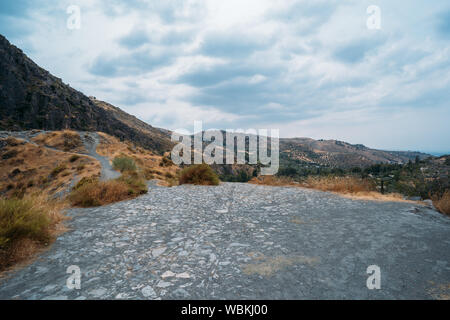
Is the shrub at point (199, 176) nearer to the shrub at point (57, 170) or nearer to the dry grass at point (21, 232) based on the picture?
the dry grass at point (21, 232)

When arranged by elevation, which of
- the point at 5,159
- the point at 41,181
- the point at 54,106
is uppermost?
the point at 54,106

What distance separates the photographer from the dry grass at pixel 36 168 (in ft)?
78.5

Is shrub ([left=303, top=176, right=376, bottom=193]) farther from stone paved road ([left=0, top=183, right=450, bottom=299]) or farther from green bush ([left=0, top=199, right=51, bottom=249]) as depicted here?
green bush ([left=0, top=199, right=51, bottom=249])

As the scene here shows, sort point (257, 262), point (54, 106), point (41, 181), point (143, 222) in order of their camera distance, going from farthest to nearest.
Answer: point (54, 106) → point (41, 181) → point (143, 222) → point (257, 262)

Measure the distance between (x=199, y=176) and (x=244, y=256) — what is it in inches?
409

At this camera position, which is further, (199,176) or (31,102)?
(31,102)

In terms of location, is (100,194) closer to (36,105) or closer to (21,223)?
(21,223)

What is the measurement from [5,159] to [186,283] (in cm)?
4359

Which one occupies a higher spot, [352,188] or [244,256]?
[352,188]

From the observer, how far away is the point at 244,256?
158 inches

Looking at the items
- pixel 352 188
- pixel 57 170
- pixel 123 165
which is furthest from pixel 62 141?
pixel 352 188
